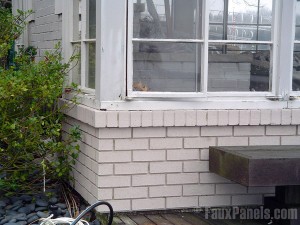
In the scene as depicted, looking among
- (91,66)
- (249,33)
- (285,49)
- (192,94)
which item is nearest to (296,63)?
(285,49)

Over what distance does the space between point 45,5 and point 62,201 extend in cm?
302

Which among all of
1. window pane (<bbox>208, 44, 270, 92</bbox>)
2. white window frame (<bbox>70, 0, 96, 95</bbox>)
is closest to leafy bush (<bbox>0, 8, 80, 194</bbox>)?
white window frame (<bbox>70, 0, 96, 95</bbox>)

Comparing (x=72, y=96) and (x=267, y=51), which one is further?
(x=72, y=96)

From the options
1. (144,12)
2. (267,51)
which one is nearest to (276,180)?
(267,51)

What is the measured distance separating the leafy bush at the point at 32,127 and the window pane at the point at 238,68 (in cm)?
152

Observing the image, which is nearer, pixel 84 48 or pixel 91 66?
pixel 91 66

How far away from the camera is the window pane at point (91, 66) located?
6168mm

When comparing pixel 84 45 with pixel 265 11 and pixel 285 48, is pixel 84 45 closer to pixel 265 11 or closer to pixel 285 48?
pixel 265 11

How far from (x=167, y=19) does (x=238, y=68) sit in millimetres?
863

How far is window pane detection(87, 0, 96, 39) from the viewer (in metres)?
6.12

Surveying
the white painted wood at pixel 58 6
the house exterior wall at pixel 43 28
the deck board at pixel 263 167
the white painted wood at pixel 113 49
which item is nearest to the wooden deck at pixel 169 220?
the deck board at pixel 263 167

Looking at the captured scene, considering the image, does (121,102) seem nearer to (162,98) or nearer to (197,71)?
(162,98)

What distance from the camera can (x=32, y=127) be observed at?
19.9 ft

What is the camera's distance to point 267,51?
5.97 meters
